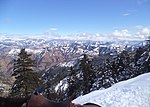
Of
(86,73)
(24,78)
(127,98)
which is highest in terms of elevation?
Answer: (127,98)

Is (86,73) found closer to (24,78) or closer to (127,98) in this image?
(24,78)

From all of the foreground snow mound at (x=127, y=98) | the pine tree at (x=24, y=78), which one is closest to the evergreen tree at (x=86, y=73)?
the pine tree at (x=24, y=78)

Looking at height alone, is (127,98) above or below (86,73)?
above

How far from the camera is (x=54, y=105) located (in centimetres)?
276

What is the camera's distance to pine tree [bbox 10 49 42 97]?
2838 cm

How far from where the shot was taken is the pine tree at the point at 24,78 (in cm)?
2838

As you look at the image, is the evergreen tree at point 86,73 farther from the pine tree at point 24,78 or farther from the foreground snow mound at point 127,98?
the foreground snow mound at point 127,98

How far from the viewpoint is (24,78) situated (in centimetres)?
2867

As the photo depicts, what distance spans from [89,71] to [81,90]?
4365 mm

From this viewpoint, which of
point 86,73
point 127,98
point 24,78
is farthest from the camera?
point 86,73

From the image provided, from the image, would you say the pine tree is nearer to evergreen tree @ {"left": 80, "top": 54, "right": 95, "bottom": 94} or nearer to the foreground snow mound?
evergreen tree @ {"left": 80, "top": 54, "right": 95, "bottom": 94}

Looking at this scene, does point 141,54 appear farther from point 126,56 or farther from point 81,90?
point 81,90

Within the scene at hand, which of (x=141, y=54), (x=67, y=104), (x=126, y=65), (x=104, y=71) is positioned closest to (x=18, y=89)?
(x=67, y=104)

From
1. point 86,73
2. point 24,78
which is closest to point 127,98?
point 24,78
